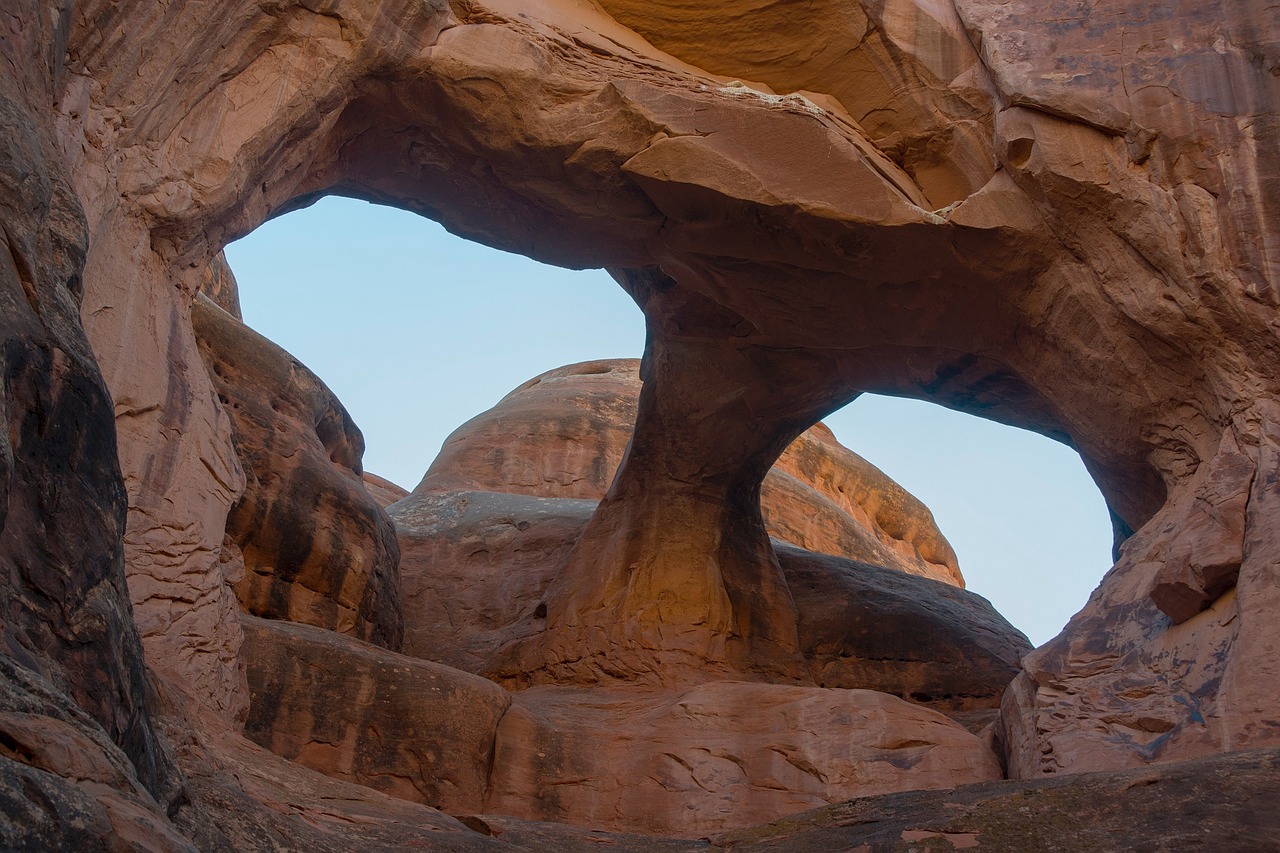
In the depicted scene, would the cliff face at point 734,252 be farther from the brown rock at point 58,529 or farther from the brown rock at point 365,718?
the brown rock at point 365,718

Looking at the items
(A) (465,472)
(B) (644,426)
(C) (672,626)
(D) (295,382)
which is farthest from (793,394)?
(A) (465,472)

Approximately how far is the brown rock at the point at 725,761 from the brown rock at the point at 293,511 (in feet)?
8.94

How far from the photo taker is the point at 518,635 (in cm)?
1420

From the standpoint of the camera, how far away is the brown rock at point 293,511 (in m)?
12.3

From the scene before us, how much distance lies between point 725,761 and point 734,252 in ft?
13.9

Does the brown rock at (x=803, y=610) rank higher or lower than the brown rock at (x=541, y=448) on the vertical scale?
lower

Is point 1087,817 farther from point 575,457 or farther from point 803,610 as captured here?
point 575,457

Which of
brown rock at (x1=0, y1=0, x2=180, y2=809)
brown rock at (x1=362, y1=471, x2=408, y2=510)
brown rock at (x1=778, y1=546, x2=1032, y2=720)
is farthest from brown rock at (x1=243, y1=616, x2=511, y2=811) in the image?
brown rock at (x1=362, y1=471, x2=408, y2=510)

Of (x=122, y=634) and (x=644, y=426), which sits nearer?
(x=122, y=634)

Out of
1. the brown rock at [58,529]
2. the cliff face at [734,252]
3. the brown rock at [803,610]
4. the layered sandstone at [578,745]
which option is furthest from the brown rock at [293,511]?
the brown rock at [58,529]

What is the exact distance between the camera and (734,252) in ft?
36.9

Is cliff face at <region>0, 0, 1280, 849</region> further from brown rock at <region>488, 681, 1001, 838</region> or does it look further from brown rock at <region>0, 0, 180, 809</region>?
brown rock at <region>488, 681, 1001, 838</region>

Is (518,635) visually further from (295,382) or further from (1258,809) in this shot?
(1258,809)

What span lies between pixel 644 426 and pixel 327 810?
28.3 ft
